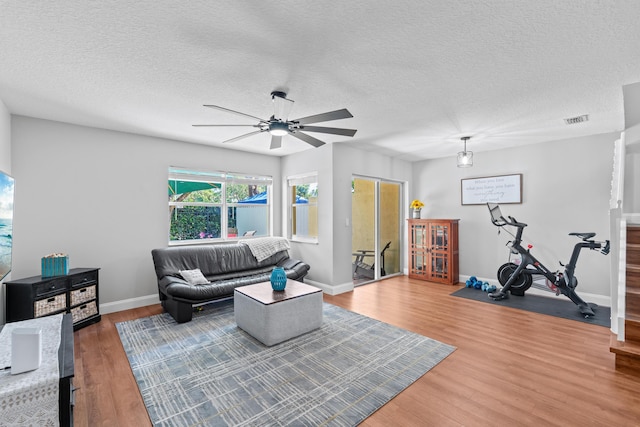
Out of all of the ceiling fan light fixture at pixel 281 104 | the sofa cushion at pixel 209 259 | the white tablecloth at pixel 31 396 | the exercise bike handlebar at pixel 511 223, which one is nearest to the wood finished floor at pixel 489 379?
the white tablecloth at pixel 31 396

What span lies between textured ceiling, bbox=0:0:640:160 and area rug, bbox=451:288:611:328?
257 cm

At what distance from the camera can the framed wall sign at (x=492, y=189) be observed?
508 centimetres

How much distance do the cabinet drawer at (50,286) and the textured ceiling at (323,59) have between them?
1.97m

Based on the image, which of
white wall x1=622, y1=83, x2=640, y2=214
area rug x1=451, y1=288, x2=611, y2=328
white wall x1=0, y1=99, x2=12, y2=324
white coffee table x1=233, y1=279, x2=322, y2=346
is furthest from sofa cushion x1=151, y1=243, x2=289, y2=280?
white wall x1=622, y1=83, x2=640, y2=214

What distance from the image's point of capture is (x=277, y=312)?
9.77ft

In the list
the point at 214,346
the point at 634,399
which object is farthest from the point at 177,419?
the point at 634,399

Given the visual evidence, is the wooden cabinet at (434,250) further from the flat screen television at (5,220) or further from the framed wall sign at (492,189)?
the flat screen television at (5,220)

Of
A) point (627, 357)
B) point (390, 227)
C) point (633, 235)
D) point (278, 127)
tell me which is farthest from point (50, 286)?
point (633, 235)

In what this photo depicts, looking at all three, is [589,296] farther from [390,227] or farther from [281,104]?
[281,104]

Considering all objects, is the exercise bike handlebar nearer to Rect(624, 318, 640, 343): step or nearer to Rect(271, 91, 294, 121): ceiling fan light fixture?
Rect(624, 318, 640, 343): step

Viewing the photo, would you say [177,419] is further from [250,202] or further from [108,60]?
[250,202]

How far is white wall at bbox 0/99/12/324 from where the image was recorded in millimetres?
2977

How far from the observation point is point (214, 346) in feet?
9.64

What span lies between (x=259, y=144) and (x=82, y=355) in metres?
3.60
